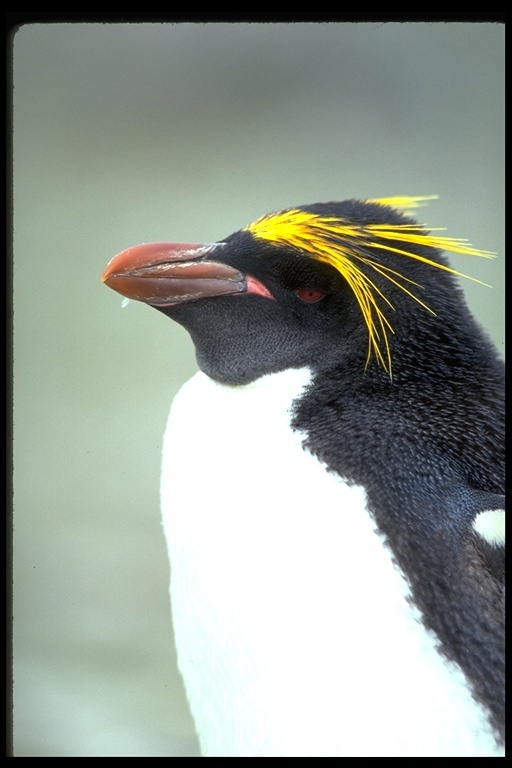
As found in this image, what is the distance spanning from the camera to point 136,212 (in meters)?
2.07

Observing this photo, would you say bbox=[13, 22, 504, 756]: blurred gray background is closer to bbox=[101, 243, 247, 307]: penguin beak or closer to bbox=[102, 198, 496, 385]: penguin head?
bbox=[102, 198, 496, 385]: penguin head

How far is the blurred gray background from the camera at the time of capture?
1342 mm

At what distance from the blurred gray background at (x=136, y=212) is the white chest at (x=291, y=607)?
0.43 meters

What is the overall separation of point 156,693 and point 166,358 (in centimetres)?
79

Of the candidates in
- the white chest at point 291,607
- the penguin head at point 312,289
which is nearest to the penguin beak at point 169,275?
the penguin head at point 312,289

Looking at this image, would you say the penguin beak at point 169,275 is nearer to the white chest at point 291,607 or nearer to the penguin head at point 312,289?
the penguin head at point 312,289

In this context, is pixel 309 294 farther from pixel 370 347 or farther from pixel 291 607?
pixel 291 607

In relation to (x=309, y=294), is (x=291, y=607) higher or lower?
lower

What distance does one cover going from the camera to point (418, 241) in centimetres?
85

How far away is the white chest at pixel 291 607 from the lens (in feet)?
2.48

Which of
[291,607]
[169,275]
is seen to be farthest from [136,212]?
[291,607]

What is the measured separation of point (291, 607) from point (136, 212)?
1.47 m

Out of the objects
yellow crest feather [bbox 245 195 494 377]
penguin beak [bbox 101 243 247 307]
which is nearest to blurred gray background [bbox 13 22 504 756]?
yellow crest feather [bbox 245 195 494 377]

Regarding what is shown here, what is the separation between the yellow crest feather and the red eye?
3 cm
